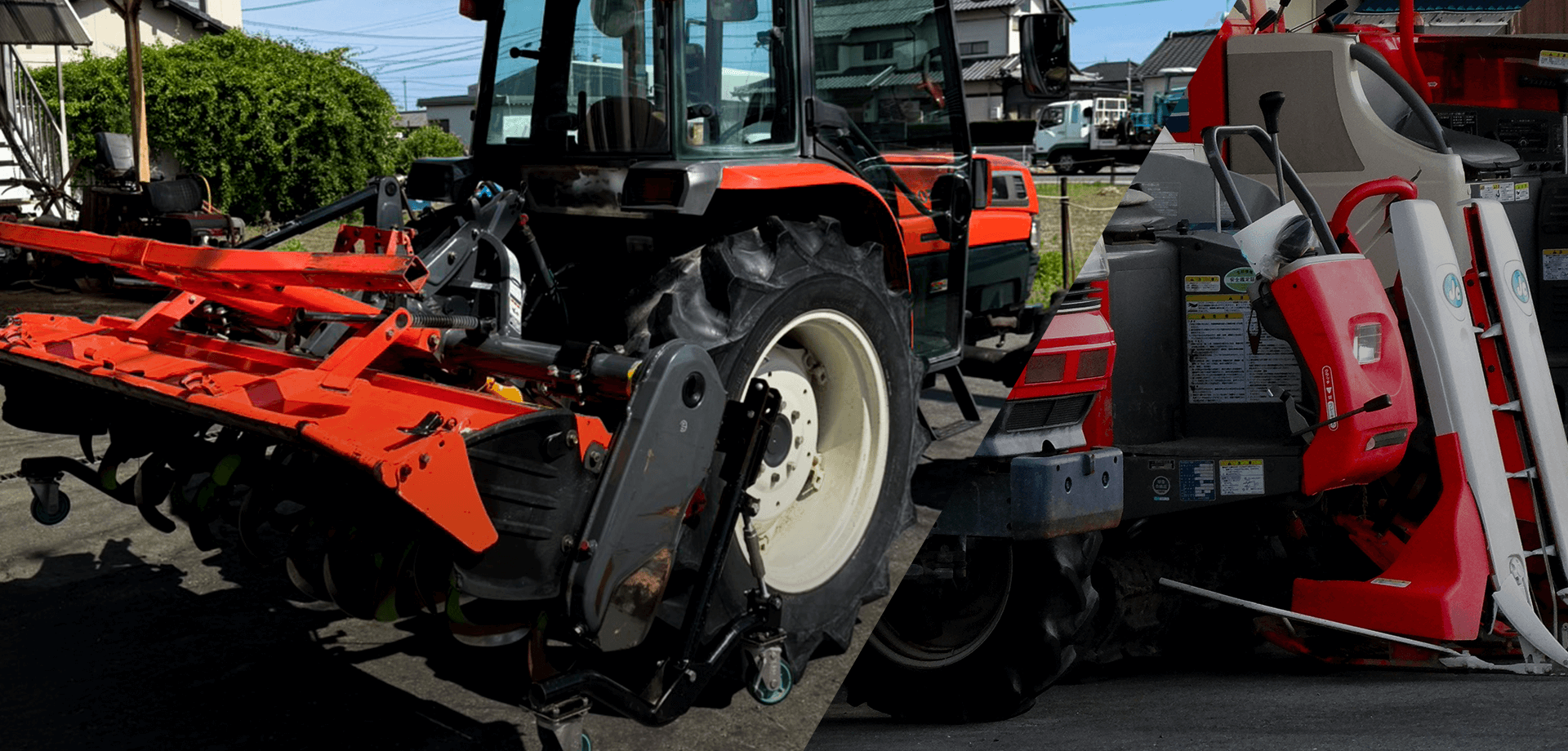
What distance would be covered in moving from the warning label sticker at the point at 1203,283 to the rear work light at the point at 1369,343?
193 mm

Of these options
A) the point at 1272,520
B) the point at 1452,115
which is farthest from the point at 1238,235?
the point at 1452,115

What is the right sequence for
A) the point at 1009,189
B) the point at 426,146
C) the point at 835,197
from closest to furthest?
the point at 835,197
the point at 1009,189
the point at 426,146

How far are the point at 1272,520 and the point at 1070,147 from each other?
2.58 ft

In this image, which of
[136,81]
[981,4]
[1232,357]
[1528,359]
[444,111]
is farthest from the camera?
[444,111]

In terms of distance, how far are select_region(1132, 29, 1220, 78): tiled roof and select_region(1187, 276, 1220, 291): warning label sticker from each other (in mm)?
427

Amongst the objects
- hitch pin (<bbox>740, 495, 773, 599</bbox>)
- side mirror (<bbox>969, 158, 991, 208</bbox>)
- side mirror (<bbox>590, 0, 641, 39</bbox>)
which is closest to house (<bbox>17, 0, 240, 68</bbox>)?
side mirror (<bbox>590, 0, 641, 39</bbox>)

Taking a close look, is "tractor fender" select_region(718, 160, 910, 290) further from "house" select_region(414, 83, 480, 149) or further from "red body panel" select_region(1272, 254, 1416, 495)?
"house" select_region(414, 83, 480, 149)

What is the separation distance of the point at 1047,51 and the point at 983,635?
0.74 meters

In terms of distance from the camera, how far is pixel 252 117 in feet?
40.7

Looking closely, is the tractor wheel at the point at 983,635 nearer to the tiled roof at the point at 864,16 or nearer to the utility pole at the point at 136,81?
the tiled roof at the point at 864,16

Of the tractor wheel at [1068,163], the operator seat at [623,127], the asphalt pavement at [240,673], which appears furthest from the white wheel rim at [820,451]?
the tractor wheel at [1068,163]

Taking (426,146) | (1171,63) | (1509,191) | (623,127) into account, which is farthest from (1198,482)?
(426,146)

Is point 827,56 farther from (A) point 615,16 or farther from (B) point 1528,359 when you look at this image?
(B) point 1528,359

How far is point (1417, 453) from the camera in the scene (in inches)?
84.3
